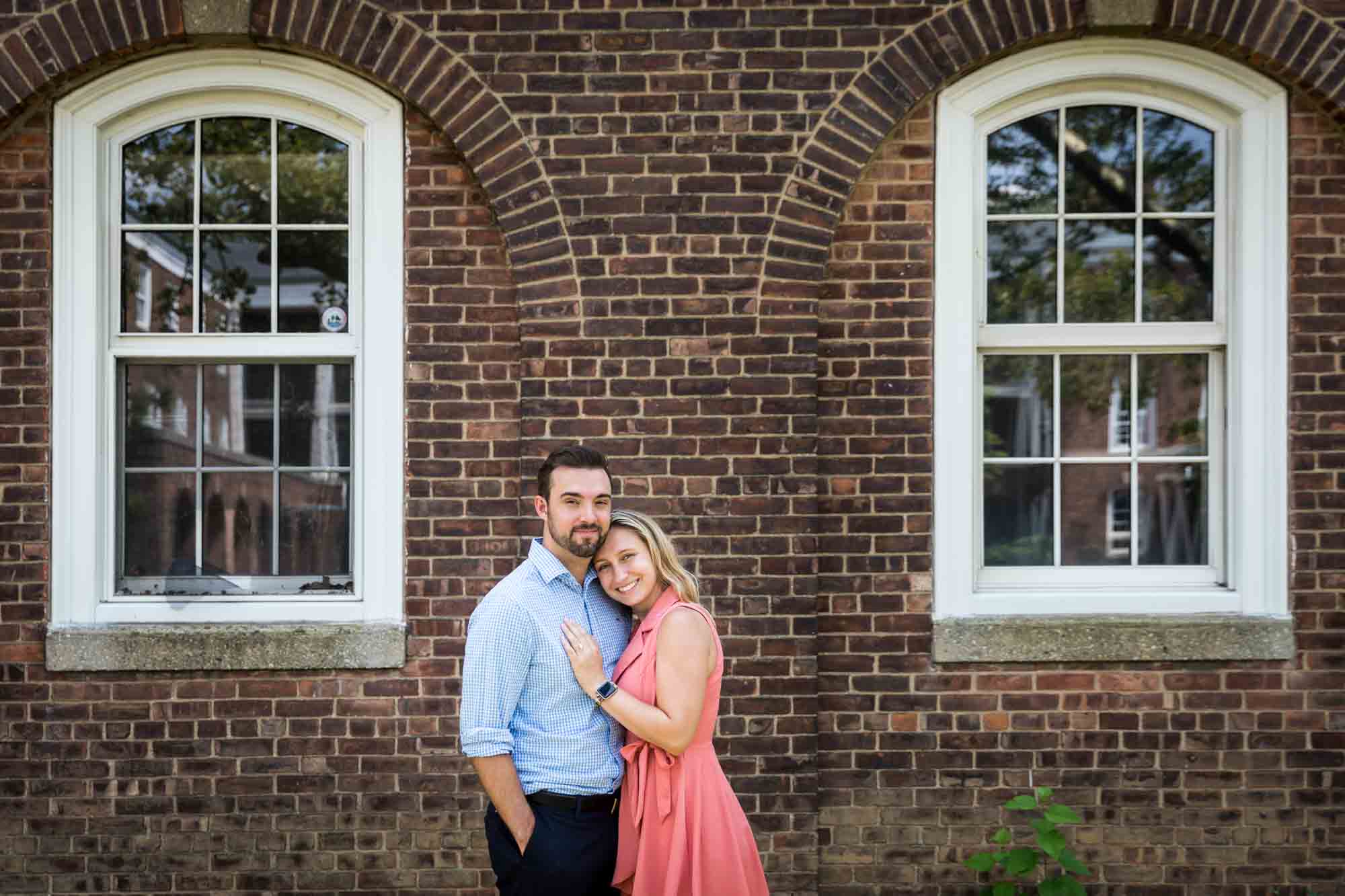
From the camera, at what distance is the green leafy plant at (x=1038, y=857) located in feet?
13.5

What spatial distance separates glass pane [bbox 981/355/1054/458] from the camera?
4.66m

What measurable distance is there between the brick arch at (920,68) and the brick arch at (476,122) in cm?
91

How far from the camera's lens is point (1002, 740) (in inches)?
176

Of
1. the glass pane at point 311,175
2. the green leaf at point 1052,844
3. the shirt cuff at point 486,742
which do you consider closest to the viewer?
the shirt cuff at point 486,742

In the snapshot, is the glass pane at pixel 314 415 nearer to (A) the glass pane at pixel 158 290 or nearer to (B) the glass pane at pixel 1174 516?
(A) the glass pane at pixel 158 290

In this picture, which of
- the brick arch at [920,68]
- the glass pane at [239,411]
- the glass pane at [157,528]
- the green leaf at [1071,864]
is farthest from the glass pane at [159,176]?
the green leaf at [1071,864]

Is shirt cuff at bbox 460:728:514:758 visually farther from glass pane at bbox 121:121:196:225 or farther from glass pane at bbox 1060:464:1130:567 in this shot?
glass pane at bbox 121:121:196:225

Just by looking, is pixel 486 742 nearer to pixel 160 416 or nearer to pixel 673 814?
pixel 673 814

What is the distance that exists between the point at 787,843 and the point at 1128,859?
4.80 feet

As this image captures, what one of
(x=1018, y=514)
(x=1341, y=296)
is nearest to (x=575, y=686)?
(x=1018, y=514)

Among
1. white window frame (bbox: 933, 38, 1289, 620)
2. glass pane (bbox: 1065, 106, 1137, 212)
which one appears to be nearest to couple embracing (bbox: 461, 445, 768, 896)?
white window frame (bbox: 933, 38, 1289, 620)

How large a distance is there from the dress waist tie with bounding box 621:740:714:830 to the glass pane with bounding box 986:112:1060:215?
2.91 meters

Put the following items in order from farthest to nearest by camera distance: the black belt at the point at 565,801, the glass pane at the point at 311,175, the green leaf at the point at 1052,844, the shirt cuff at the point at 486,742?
the glass pane at the point at 311,175 → the green leaf at the point at 1052,844 → the black belt at the point at 565,801 → the shirt cuff at the point at 486,742

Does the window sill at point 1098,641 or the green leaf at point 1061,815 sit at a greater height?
the window sill at point 1098,641
